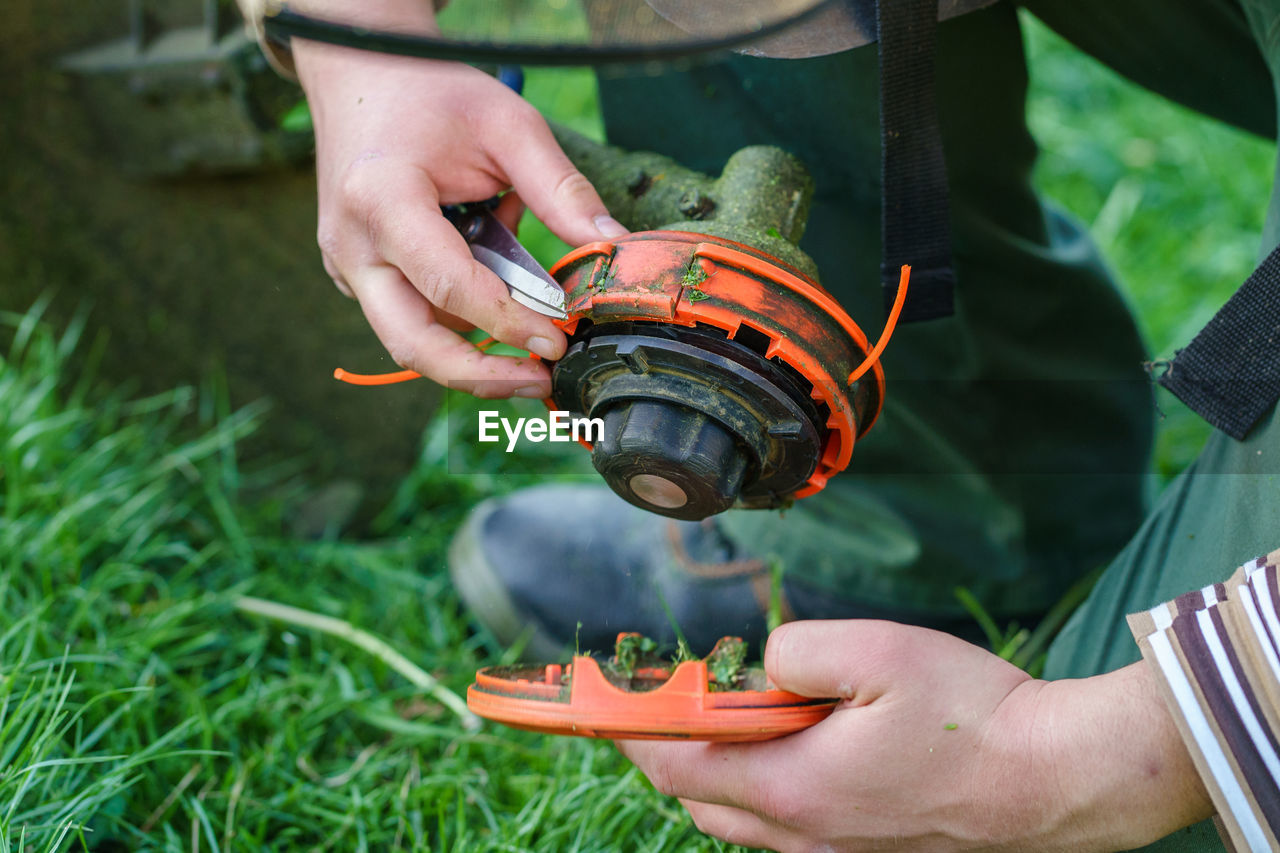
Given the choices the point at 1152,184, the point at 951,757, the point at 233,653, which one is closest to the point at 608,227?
the point at 951,757

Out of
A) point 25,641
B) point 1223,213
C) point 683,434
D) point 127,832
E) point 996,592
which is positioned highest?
point 1223,213

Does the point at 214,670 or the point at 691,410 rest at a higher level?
the point at 691,410

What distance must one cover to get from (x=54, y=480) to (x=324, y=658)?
0.60 metres

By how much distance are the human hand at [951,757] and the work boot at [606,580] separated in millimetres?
546


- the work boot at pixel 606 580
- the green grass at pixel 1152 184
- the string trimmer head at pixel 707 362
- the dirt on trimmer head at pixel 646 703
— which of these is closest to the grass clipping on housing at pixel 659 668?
the dirt on trimmer head at pixel 646 703

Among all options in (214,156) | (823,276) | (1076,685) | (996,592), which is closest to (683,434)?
(1076,685)

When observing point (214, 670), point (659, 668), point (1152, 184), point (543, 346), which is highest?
point (1152, 184)

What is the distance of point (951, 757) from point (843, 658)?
0.13 metres

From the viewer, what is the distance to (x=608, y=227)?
40.3 inches

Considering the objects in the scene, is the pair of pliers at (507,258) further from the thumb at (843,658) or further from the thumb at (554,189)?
the thumb at (843,658)

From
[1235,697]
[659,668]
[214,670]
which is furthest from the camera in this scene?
[214,670]

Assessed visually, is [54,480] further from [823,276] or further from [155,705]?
[823,276]

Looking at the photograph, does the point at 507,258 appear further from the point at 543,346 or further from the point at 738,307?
the point at 738,307

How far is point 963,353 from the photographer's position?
148 cm
